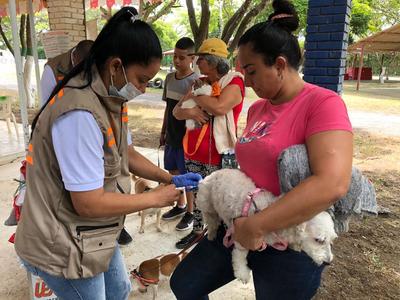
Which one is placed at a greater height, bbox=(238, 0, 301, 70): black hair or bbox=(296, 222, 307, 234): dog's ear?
bbox=(238, 0, 301, 70): black hair

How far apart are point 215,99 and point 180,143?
994mm

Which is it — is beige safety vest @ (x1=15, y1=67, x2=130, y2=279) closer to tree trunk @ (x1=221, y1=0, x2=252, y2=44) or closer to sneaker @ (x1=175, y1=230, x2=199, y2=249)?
sneaker @ (x1=175, y1=230, x2=199, y2=249)

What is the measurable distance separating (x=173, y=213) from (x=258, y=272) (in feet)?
8.60

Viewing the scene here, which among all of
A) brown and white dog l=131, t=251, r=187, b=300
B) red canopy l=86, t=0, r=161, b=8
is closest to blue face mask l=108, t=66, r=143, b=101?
brown and white dog l=131, t=251, r=187, b=300

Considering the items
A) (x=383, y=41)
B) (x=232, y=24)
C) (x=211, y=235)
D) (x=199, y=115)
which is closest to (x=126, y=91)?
(x=211, y=235)

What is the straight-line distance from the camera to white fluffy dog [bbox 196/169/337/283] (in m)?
1.31

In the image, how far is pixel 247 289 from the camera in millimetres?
2770

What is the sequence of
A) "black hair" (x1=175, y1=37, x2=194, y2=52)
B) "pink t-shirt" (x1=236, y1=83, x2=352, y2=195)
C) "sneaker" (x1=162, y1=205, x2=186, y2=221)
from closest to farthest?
"pink t-shirt" (x1=236, y1=83, x2=352, y2=195) → "black hair" (x1=175, y1=37, x2=194, y2=52) → "sneaker" (x1=162, y1=205, x2=186, y2=221)

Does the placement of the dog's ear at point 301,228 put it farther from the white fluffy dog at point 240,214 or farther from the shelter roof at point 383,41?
the shelter roof at point 383,41

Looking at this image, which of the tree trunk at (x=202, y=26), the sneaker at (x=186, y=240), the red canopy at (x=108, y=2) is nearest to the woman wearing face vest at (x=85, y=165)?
the sneaker at (x=186, y=240)

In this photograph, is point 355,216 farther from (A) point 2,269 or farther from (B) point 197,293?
(A) point 2,269

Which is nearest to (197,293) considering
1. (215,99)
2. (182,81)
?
(215,99)

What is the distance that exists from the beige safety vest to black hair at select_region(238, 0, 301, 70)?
589mm

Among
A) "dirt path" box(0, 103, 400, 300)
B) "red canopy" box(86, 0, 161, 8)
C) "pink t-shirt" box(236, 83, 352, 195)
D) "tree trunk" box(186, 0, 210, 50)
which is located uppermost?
"red canopy" box(86, 0, 161, 8)
